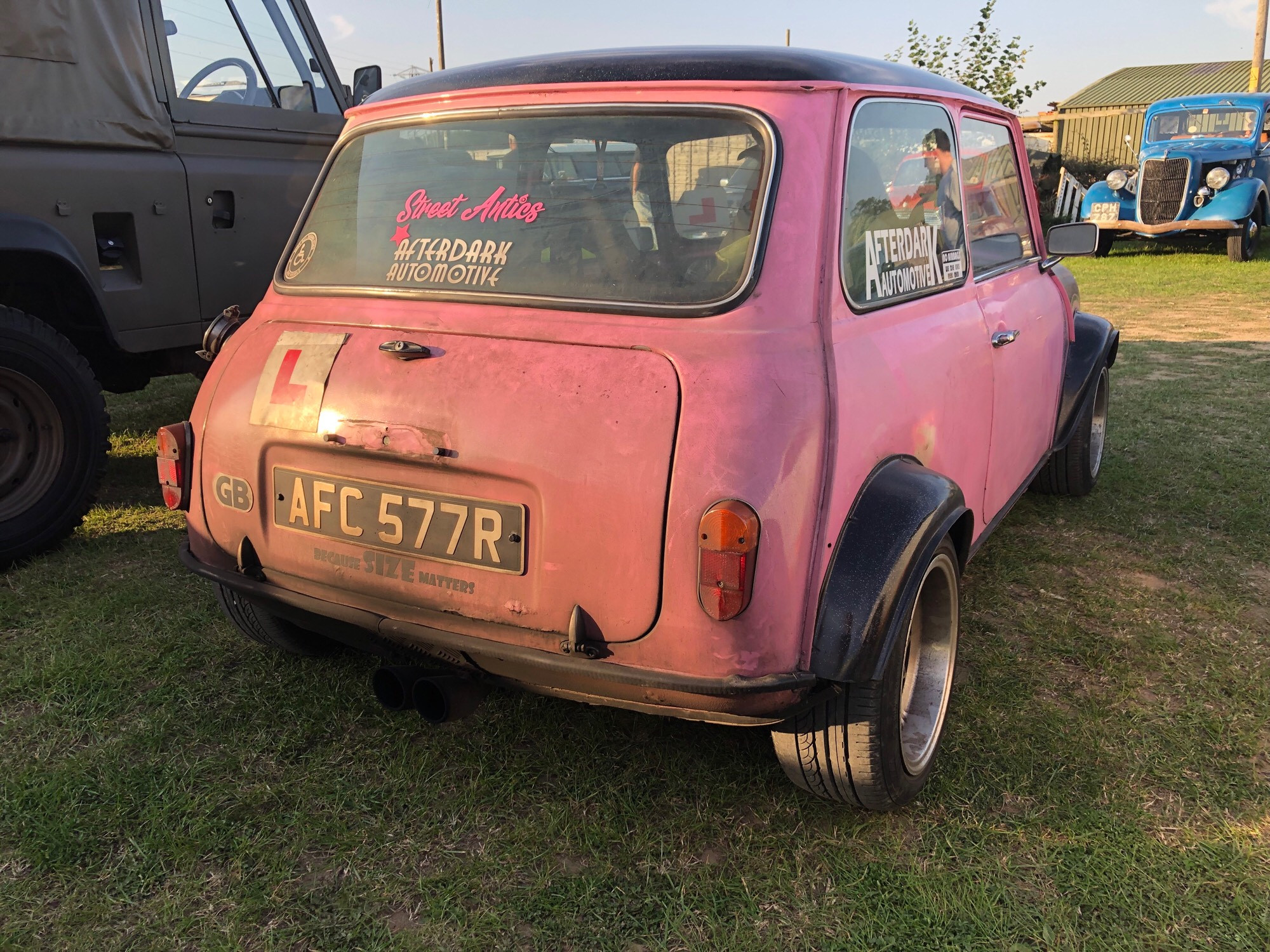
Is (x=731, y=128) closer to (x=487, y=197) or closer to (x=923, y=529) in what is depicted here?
(x=487, y=197)

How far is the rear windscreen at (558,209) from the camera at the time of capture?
227cm

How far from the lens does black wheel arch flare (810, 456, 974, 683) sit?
2059 millimetres

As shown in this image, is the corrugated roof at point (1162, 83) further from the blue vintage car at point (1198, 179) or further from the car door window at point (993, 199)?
the car door window at point (993, 199)

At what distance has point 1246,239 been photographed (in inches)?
614

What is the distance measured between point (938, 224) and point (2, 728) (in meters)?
3.14

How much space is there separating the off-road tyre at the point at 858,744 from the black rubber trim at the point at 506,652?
0.27 m

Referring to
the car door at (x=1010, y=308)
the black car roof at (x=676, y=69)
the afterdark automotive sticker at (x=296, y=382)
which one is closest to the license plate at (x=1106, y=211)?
the car door at (x=1010, y=308)

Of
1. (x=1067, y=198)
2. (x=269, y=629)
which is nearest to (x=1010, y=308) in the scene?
(x=269, y=629)

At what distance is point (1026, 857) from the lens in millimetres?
2352

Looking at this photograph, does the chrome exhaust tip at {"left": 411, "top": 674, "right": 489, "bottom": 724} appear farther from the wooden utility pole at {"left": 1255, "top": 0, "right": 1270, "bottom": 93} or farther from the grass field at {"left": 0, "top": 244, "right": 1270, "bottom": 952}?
the wooden utility pole at {"left": 1255, "top": 0, "right": 1270, "bottom": 93}

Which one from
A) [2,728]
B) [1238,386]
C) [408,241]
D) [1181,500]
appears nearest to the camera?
[408,241]

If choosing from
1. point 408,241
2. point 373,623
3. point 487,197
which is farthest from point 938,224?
point 373,623

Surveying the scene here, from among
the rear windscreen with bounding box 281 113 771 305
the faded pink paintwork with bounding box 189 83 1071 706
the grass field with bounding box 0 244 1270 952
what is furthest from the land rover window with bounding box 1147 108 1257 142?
the rear windscreen with bounding box 281 113 771 305

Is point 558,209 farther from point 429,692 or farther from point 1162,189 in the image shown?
point 1162,189
